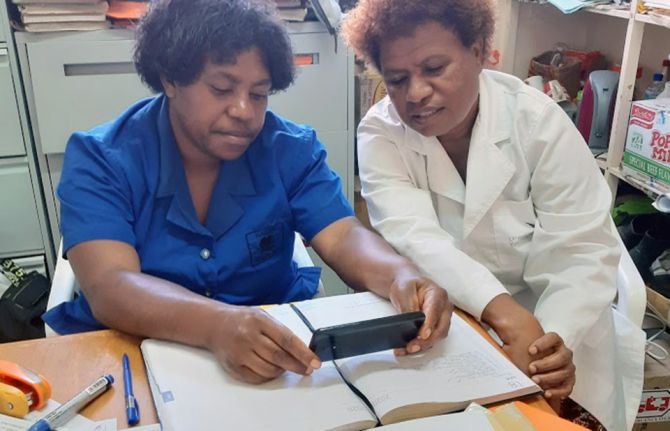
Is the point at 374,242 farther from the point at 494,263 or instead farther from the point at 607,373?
the point at 607,373

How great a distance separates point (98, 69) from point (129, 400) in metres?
1.45

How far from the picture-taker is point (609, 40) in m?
2.40

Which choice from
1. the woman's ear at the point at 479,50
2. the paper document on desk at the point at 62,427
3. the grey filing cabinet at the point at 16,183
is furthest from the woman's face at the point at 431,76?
the grey filing cabinet at the point at 16,183

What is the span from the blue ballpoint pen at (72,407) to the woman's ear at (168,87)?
0.56m

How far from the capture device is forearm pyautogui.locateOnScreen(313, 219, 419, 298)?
110 centimetres

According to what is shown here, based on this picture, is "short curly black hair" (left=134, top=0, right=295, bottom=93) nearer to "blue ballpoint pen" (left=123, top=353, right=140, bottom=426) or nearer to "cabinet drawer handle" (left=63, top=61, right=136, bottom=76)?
"blue ballpoint pen" (left=123, top=353, right=140, bottom=426)

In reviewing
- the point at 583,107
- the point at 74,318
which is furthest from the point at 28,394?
the point at 583,107

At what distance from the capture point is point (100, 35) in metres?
1.97

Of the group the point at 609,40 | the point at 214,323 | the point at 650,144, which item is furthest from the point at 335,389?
the point at 609,40

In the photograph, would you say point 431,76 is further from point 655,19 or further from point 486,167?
point 655,19

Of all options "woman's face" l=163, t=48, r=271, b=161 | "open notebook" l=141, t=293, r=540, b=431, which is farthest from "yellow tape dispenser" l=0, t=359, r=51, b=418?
"woman's face" l=163, t=48, r=271, b=161

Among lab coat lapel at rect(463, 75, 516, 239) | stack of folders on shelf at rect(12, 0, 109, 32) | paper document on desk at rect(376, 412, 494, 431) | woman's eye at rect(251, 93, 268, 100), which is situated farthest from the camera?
stack of folders on shelf at rect(12, 0, 109, 32)

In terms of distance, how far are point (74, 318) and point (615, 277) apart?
998 mm

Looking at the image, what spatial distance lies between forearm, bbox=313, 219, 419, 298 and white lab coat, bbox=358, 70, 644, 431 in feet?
0.23
